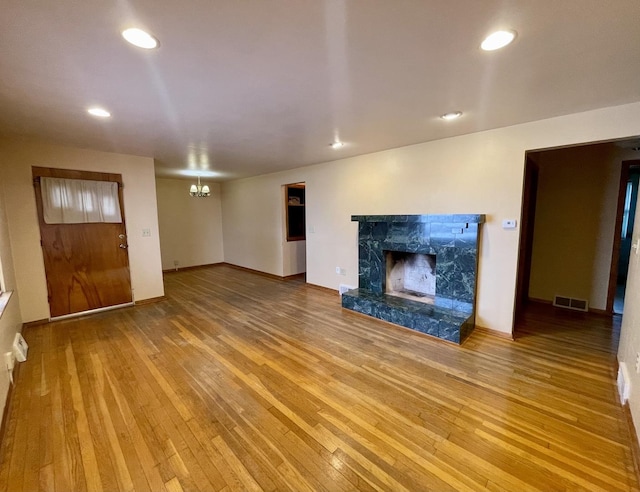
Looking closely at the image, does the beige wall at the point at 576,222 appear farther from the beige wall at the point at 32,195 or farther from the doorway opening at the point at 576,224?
the beige wall at the point at 32,195

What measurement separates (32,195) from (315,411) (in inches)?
175

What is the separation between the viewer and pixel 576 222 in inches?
154

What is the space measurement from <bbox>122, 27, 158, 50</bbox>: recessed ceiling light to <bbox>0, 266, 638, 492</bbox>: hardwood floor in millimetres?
2389

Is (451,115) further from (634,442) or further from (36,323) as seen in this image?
(36,323)

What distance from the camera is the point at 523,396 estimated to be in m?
2.13

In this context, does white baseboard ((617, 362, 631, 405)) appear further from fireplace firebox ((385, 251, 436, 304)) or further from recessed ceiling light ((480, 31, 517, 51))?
recessed ceiling light ((480, 31, 517, 51))

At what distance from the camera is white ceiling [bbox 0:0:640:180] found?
1283mm

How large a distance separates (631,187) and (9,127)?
30.3 feet

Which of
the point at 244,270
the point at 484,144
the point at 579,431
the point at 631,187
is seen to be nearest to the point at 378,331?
the point at 579,431

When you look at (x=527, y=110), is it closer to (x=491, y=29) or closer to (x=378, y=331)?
(x=491, y=29)

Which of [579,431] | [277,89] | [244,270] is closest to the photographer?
[579,431]

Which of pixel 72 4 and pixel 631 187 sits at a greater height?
pixel 72 4

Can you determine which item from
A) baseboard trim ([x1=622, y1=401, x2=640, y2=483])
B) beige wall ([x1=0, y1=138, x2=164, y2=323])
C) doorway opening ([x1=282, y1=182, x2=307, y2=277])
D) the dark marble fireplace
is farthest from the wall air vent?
beige wall ([x1=0, y1=138, x2=164, y2=323])

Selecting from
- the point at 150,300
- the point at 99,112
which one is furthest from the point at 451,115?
the point at 150,300
